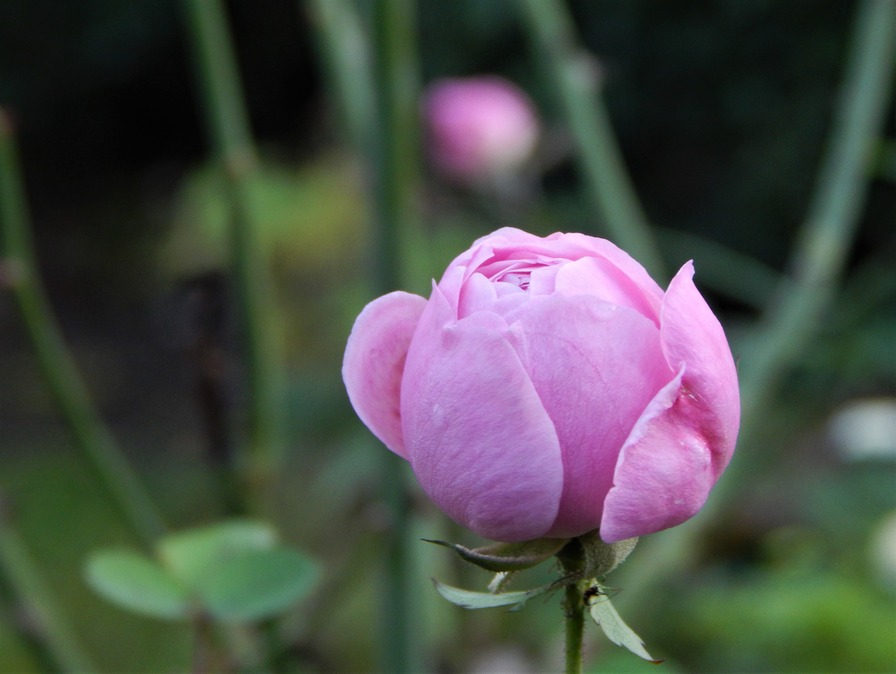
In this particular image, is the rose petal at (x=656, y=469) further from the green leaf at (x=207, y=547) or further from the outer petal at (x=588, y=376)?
the green leaf at (x=207, y=547)

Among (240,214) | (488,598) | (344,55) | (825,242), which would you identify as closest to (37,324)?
(240,214)

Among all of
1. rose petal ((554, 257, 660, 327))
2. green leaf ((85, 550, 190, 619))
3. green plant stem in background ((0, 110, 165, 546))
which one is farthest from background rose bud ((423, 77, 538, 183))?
rose petal ((554, 257, 660, 327))

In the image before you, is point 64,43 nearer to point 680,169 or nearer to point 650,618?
point 680,169

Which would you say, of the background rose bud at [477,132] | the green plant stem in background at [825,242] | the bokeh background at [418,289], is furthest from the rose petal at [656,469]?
the background rose bud at [477,132]

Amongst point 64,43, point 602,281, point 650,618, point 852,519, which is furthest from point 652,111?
point 602,281

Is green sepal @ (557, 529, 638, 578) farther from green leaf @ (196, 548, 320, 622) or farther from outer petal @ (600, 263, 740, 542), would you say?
green leaf @ (196, 548, 320, 622)

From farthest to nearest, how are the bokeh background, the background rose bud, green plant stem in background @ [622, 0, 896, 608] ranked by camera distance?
the background rose bud
the bokeh background
green plant stem in background @ [622, 0, 896, 608]
